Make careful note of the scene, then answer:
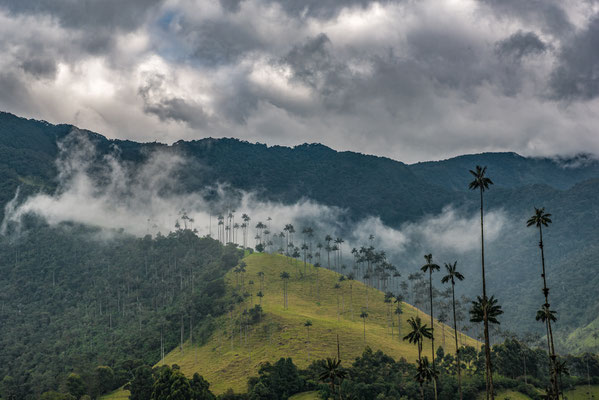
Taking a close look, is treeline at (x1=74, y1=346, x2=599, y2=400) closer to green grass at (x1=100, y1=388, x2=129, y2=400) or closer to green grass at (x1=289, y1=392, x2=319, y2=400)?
green grass at (x1=289, y1=392, x2=319, y2=400)

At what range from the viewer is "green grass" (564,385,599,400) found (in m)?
130

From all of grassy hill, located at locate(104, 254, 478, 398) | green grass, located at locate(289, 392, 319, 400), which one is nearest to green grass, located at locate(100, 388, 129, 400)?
grassy hill, located at locate(104, 254, 478, 398)

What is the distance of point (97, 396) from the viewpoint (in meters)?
148

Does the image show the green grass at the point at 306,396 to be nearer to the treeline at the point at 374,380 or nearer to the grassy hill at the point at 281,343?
the treeline at the point at 374,380

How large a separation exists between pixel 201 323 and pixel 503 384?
398 ft

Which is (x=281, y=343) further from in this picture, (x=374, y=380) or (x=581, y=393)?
(x=581, y=393)

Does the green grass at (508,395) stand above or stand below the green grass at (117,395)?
above

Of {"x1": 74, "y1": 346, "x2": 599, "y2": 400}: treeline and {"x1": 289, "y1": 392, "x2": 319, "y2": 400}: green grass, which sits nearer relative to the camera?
{"x1": 74, "y1": 346, "x2": 599, "y2": 400}: treeline

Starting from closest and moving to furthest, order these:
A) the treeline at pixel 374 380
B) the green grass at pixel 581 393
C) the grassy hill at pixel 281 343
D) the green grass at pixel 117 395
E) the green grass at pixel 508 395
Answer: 1. the treeline at pixel 374 380
2. the green grass at pixel 508 395
3. the green grass at pixel 581 393
4. the green grass at pixel 117 395
5. the grassy hill at pixel 281 343

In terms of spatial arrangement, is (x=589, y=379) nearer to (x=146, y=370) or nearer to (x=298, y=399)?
(x=298, y=399)

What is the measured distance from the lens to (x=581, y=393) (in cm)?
13375

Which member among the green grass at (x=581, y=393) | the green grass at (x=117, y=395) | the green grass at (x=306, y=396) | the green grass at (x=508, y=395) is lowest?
the green grass at (x=117, y=395)

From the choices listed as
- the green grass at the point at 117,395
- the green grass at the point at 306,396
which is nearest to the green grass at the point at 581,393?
the green grass at the point at 306,396

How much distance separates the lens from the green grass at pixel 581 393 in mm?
129938
